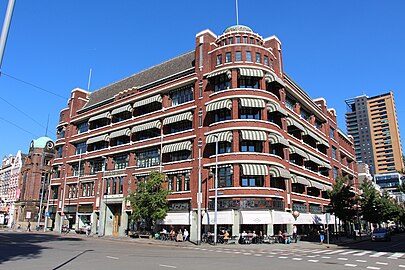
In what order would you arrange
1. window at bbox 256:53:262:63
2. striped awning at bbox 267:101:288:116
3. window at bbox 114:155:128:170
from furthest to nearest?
window at bbox 114:155:128:170 → window at bbox 256:53:262:63 → striped awning at bbox 267:101:288:116

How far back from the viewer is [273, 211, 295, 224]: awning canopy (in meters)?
36.9

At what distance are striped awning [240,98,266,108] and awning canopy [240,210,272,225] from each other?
450 inches

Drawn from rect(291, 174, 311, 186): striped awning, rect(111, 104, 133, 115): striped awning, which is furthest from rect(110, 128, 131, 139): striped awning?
rect(291, 174, 311, 186): striped awning

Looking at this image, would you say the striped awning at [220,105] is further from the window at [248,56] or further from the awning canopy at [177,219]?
the awning canopy at [177,219]

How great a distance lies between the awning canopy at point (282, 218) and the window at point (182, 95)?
59.0ft

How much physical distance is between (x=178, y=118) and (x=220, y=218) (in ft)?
45.6

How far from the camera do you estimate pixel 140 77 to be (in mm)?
57125

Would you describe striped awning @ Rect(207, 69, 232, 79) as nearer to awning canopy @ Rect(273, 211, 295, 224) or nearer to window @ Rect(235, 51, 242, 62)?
window @ Rect(235, 51, 242, 62)

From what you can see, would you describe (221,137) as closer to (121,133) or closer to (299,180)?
(299,180)

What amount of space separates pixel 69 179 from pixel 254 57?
128 feet

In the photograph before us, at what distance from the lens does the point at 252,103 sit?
3831 cm

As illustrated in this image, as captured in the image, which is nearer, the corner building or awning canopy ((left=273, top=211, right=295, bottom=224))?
awning canopy ((left=273, top=211, right=295, bottom=224))

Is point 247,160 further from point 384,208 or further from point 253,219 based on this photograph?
point 384,208

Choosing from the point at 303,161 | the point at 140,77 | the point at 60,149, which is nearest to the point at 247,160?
the point at 303,161
